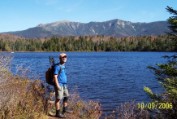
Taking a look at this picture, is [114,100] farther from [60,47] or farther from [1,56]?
[60,47]

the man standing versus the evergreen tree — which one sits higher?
the evergreen tree

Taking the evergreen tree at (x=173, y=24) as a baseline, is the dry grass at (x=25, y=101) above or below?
below

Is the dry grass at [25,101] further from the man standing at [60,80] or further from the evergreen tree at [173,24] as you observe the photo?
the evergreen tree at [173,24]

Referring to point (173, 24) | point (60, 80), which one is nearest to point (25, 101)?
point (60, 80)

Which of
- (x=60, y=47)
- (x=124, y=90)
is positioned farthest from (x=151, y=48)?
(x=124, y=90)

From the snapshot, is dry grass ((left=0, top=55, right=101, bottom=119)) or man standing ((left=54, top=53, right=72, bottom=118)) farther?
man standing ((left=54, top=53, right=72, bottom=118))

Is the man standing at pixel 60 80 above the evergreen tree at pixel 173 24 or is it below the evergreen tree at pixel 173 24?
below

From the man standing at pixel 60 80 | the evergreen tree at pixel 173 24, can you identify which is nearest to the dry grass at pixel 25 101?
the man standing at pixel 60 80

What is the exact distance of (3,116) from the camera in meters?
9.03

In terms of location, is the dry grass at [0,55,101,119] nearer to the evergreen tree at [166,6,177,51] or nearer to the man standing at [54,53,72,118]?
the man standing at [54,53,72,118]

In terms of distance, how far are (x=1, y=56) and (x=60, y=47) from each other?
6803 inches

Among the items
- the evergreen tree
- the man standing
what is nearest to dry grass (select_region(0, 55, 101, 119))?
the man standing

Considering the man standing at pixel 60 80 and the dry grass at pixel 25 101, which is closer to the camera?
the dry grass at pixel 25 101

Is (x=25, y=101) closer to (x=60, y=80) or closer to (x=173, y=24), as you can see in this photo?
(x=60, y=80)
